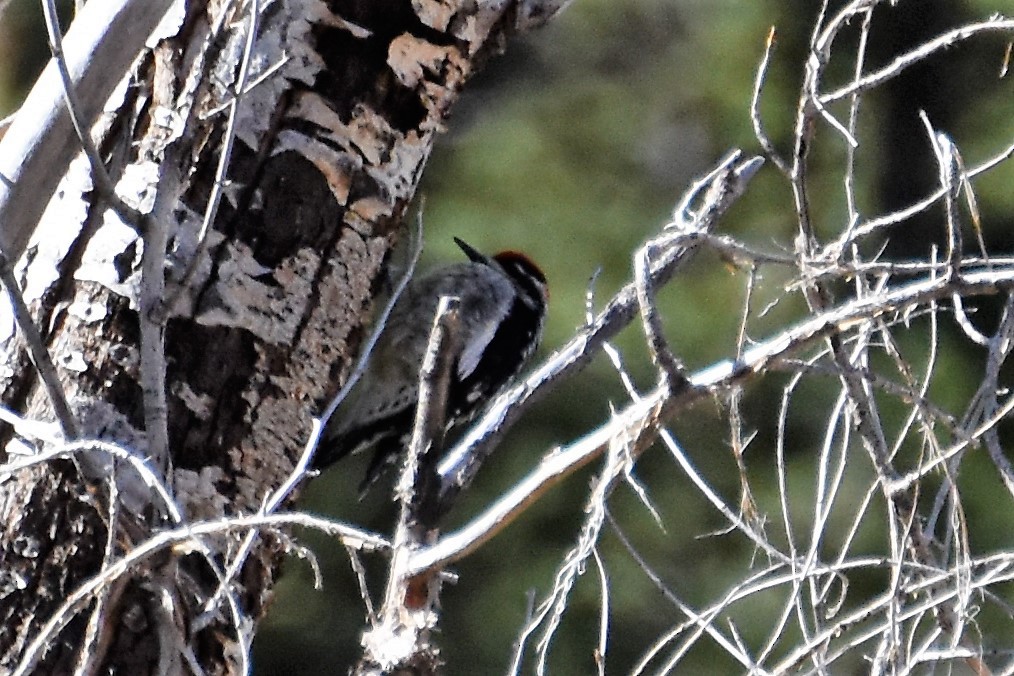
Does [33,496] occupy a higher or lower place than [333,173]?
lower

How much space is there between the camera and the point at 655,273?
5.01 feet

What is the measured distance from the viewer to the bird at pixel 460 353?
134 inches

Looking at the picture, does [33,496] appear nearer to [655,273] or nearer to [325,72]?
[325,72]

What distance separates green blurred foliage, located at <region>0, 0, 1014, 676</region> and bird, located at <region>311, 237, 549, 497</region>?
567 millimetres

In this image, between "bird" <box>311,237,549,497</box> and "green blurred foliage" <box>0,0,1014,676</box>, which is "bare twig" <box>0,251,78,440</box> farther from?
"green blurred foliage" <box>0,0,1014,676</box>

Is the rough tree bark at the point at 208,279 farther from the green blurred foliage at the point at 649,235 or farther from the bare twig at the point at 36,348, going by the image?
the green blurred foliage at the point at 649,235

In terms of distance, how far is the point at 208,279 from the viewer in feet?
6.56

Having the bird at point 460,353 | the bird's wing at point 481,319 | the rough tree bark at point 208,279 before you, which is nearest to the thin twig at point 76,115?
the rough tree bark at point 208,279

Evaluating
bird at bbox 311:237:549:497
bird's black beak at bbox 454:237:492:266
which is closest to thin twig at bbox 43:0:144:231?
bird at bbox 311:237:549:497

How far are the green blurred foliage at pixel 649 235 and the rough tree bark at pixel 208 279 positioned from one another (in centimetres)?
197

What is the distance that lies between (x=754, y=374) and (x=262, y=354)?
3.01 ft

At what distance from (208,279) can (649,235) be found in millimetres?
3029

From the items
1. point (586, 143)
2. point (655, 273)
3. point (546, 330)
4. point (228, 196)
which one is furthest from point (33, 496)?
point (586, 143)

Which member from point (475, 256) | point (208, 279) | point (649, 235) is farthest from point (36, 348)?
point (649, 235)
